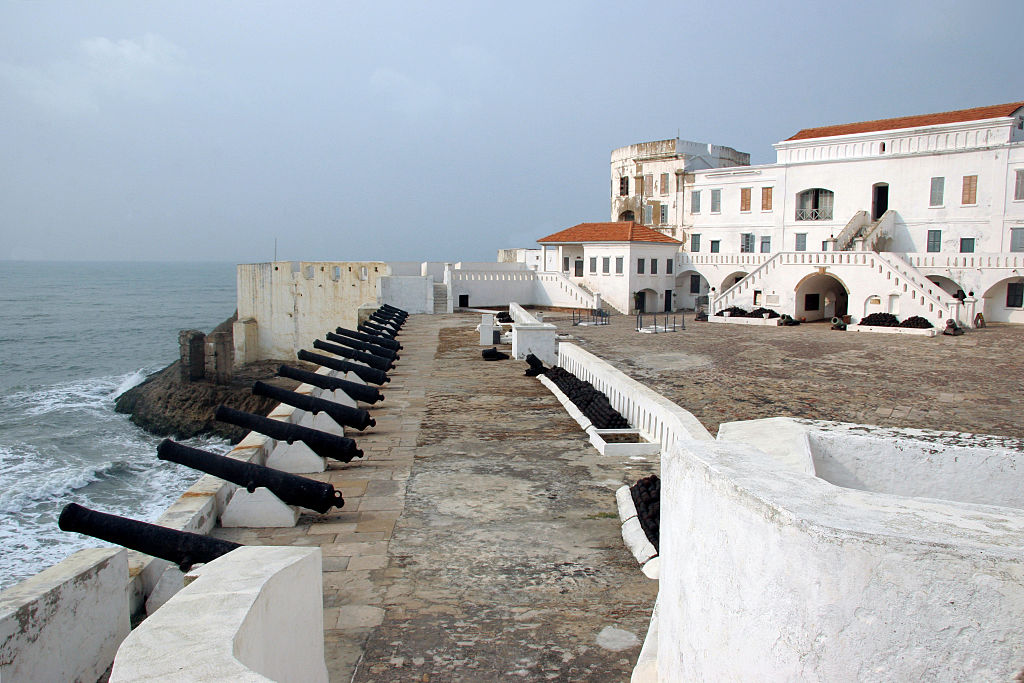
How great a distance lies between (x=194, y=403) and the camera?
32688 millimetres

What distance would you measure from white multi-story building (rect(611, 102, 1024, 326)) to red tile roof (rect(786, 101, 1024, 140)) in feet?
0.22

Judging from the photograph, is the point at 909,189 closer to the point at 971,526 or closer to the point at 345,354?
the point at 345,354

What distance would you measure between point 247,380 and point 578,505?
1208 inches

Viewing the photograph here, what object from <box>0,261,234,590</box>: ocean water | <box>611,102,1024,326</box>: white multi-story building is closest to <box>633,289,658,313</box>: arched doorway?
<box>611,102,1024,326</box>: white multi-story building

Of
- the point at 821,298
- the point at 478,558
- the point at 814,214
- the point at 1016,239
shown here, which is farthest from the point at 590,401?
the point at 814,214

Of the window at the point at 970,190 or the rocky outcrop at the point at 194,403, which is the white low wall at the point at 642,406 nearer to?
the rocky outcrop at the point at 194,403

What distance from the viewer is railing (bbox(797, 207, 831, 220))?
38938 mm

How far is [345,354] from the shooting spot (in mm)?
15328

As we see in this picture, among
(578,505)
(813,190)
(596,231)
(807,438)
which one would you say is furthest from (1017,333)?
(807,438)

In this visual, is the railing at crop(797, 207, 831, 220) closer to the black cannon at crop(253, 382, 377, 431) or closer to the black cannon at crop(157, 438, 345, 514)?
the black cannon at crop(253, 382, 377, 431)

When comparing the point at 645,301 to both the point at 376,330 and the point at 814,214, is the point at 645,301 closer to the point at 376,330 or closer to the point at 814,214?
the point at 814,214

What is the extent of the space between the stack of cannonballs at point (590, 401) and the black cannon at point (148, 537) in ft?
20.0

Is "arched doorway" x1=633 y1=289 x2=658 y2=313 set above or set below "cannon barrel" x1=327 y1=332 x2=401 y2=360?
above

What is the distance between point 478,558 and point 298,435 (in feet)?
10.4
